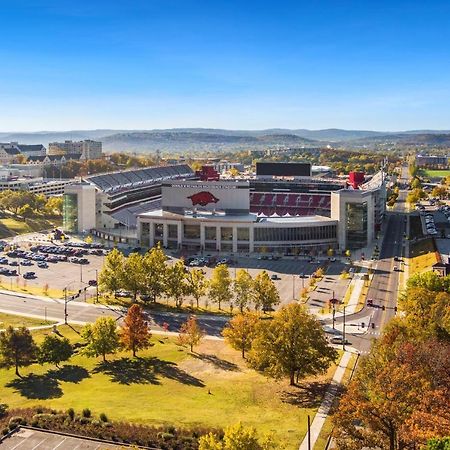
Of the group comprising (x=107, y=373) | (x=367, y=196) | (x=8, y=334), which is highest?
(x=367, y=196)

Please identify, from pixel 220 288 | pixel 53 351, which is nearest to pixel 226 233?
pixel 220 288

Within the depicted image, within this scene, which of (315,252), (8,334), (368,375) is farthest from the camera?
(315,252)

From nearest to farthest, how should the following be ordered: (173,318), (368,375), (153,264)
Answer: (368,375) → (173,318) → (153,264)

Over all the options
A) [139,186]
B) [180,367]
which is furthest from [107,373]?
[139,186]

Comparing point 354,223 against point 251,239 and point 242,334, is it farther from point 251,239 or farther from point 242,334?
point 242,334

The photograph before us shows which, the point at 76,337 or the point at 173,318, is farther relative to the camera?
the point at 173,318

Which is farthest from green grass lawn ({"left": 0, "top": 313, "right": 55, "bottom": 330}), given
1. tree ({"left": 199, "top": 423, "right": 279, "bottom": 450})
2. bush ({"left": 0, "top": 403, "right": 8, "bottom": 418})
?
tree ({"left": 199, "top": 423, "right": 279, "bottom": 450})

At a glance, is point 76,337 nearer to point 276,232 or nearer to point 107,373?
point 107,373
